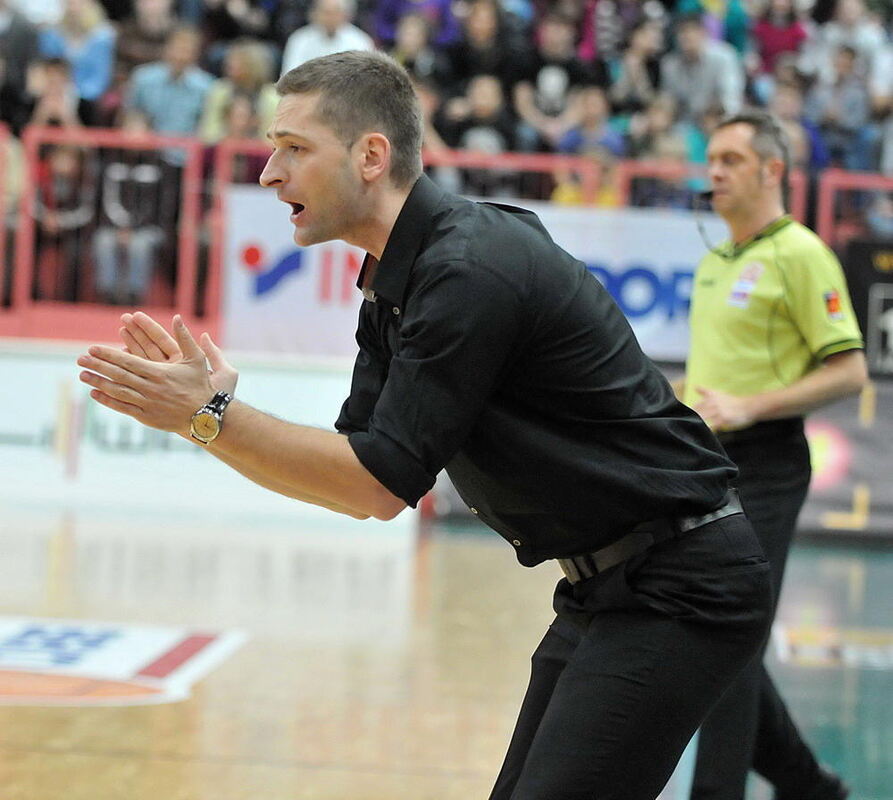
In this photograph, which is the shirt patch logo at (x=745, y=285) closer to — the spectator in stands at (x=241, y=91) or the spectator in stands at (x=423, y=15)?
the spectator in stands at (x=241, y=91)

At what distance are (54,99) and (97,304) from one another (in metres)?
1.76

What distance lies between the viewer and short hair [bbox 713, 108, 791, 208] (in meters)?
4.71

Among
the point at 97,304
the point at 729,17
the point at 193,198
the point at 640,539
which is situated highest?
the point at 729,17

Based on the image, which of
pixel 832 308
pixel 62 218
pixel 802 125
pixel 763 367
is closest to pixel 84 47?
pixel 62 218

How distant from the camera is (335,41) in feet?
40.6

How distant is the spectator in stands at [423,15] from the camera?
14.1 m

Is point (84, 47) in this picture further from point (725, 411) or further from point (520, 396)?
point (520, 396)

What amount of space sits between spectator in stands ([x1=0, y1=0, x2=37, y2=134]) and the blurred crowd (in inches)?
0.8

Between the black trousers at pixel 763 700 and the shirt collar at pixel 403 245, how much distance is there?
71.6 inches

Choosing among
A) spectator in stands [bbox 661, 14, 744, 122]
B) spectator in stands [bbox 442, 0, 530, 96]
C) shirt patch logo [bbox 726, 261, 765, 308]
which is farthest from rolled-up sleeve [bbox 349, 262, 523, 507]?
spectator in stands [bbox 661, 14, 744, 122]

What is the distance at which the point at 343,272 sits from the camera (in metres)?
11.2

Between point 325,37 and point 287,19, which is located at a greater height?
point 287,19

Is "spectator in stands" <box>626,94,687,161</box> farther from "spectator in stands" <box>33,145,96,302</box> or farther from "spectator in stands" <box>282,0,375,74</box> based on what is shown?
"spectator in stands" <box>33,145,96,302</box>

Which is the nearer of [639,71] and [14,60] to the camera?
[14,60]
